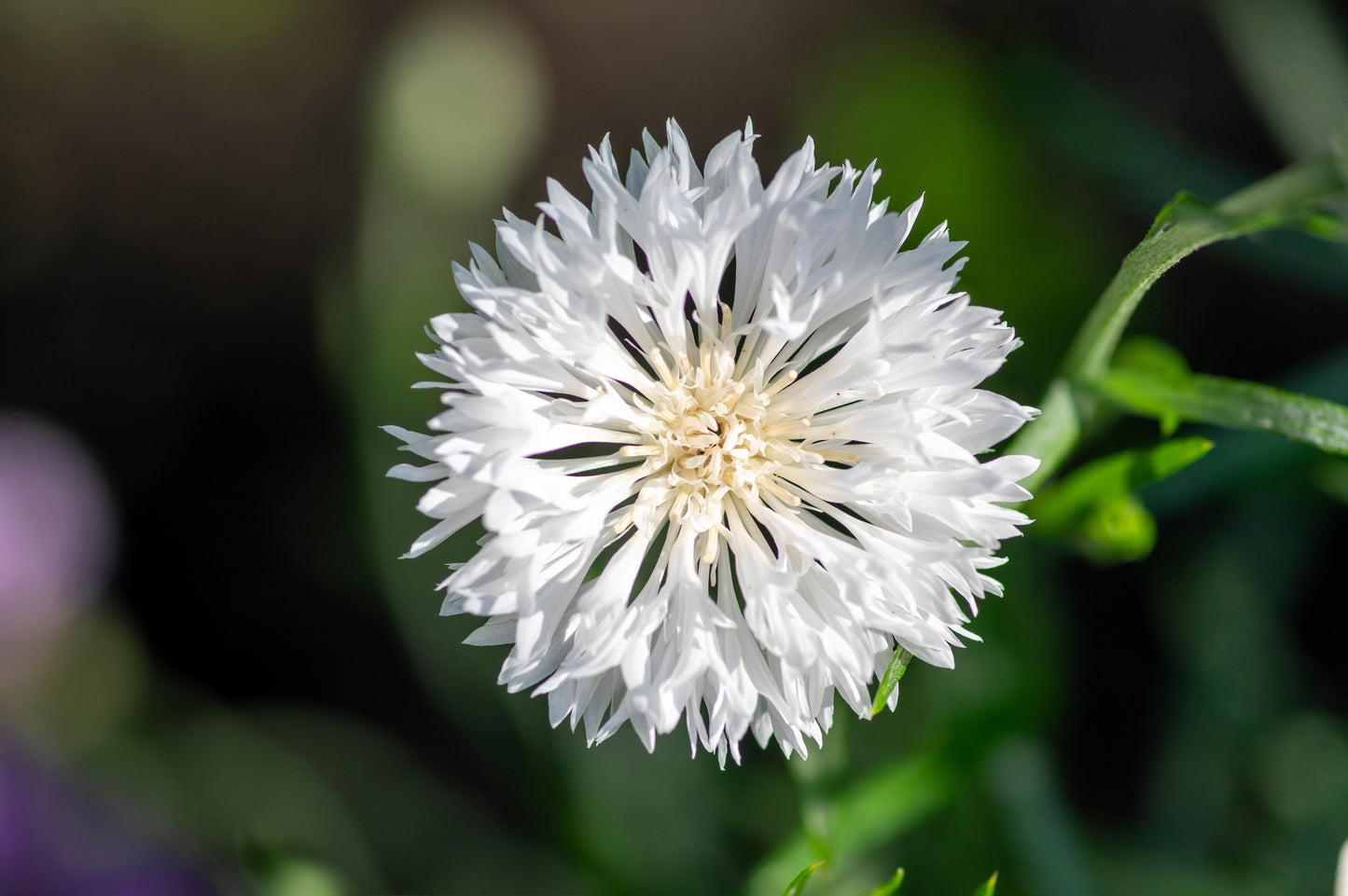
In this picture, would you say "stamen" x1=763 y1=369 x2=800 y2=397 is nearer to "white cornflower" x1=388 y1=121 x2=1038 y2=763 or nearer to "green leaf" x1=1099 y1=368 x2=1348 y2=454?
"white cornflower" x1=388 y1=121 x2=1038 y2=763

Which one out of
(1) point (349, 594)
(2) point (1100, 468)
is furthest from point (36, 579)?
(2) point (1100, 468)

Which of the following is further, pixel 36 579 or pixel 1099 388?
pixel 36 579

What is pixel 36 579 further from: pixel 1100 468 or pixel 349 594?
pixel 1100 468

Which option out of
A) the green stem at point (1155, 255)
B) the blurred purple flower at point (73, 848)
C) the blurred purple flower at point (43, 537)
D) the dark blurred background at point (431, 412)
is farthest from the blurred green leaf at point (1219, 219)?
the blurred purple flower at point (43, 537)

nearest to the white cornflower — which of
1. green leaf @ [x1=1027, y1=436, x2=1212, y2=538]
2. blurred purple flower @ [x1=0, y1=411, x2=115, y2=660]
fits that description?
green leaf @ [x1=1027, y1=436, x2=1212, y2=538]

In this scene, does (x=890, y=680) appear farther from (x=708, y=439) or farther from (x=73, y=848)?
(x=73, y=848)
